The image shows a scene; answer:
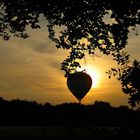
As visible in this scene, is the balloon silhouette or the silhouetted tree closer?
the silhouetted tree

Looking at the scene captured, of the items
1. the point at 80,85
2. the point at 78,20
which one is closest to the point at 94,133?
the point at 78,20

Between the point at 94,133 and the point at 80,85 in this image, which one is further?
the point at 80,85

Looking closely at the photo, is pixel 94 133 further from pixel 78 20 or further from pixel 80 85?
pixel 80 85

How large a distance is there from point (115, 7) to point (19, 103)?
30894mm

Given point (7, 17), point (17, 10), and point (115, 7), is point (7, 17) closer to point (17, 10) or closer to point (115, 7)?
point (17, 10)

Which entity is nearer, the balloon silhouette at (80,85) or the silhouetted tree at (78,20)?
the silhouetted tree at (78,20)

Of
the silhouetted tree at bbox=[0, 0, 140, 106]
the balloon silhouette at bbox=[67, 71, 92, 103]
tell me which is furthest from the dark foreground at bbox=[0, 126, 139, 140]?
the balloon silhouette at bbox=[67, 71, 92, 103]

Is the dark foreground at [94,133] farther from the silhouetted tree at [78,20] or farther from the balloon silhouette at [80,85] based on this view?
the balloon silhouette at [80,85]

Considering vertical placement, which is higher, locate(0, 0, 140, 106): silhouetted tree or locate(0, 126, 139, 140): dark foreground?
locate(0, 0, 140, 106): silhouetted tree

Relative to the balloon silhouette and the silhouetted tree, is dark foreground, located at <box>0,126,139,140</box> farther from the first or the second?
the balloon silhouette

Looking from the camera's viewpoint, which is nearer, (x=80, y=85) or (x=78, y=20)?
(x=78, y=20)

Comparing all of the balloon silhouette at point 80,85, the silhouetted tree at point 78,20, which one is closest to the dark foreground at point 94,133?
the silhouetted tree at point 78,20

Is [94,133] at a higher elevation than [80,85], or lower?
lower

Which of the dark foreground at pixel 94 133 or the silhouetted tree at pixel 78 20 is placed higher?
the silhouetted tree at pixel 78 20
